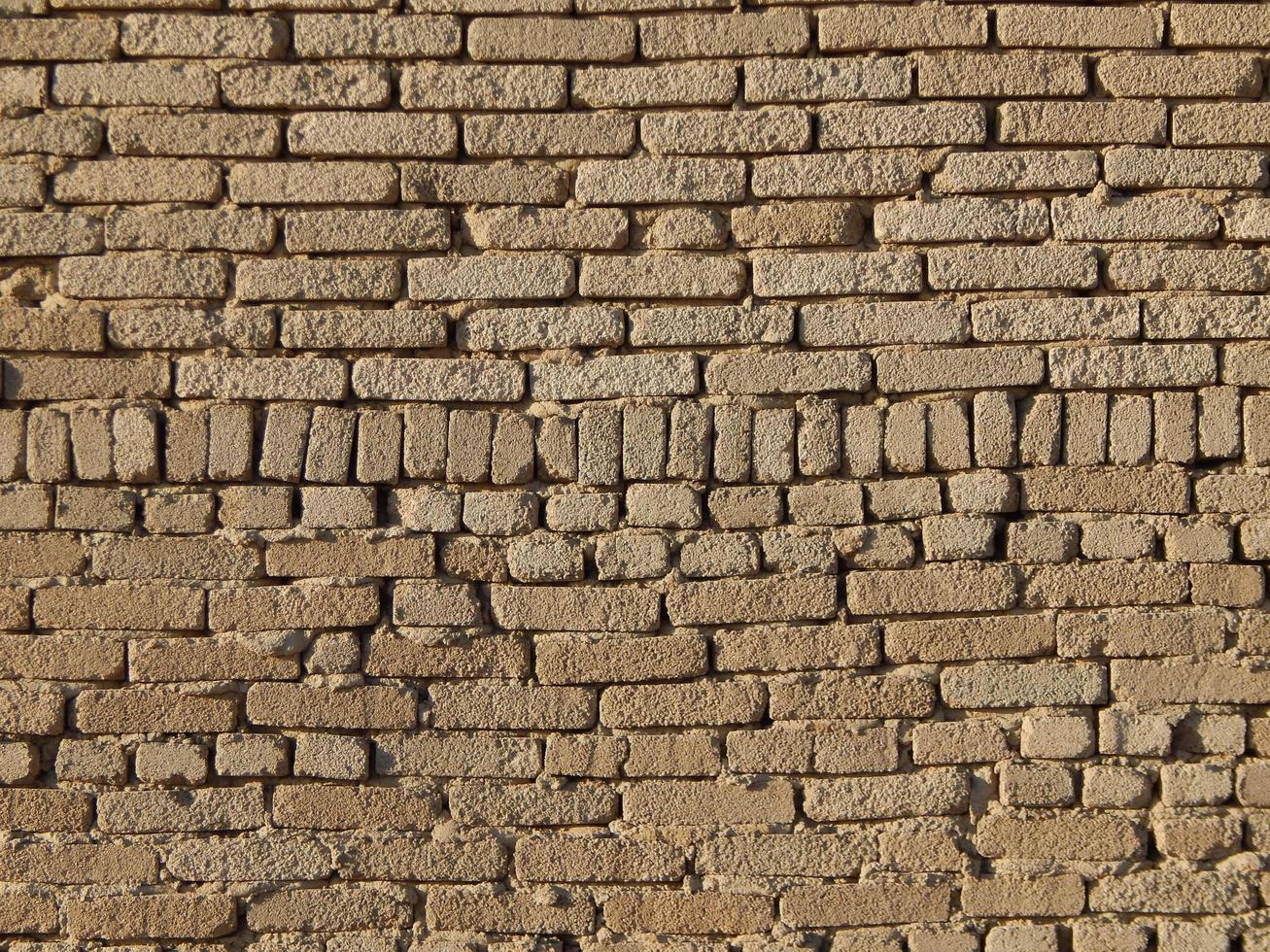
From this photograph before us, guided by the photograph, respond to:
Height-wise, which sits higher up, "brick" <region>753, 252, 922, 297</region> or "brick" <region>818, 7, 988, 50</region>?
"brick" <region>818, 7, 988, 50</region>

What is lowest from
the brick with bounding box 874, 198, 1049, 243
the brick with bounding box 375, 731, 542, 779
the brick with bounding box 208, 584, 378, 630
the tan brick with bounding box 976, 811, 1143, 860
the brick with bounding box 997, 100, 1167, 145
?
the tan brick with bounding box 976, 811, 1143, 860

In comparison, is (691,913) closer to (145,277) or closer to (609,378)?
(609,378)

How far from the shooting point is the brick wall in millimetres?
2457

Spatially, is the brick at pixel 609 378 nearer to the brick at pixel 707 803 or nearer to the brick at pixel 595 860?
the brick at pixel 707 803

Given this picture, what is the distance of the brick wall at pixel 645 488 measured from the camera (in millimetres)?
2457

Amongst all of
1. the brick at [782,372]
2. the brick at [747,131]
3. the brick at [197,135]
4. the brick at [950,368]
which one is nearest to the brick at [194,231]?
the brick at [197,135]

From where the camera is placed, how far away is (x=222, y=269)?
251cm

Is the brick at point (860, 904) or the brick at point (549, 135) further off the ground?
the brick at point (549, 135)

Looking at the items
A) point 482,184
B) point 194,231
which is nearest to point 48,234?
point 194,231

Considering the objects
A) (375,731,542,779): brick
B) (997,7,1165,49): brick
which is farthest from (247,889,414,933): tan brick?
(997,7,1165,49): brick

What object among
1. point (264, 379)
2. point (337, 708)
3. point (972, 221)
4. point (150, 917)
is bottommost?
point (150, 917)

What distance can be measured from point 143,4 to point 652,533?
171 centimetres

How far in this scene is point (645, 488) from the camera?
2473 millimetres

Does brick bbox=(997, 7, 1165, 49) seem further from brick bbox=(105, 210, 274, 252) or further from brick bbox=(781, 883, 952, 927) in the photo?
brick bbox=(781, 883, 952, 927)
